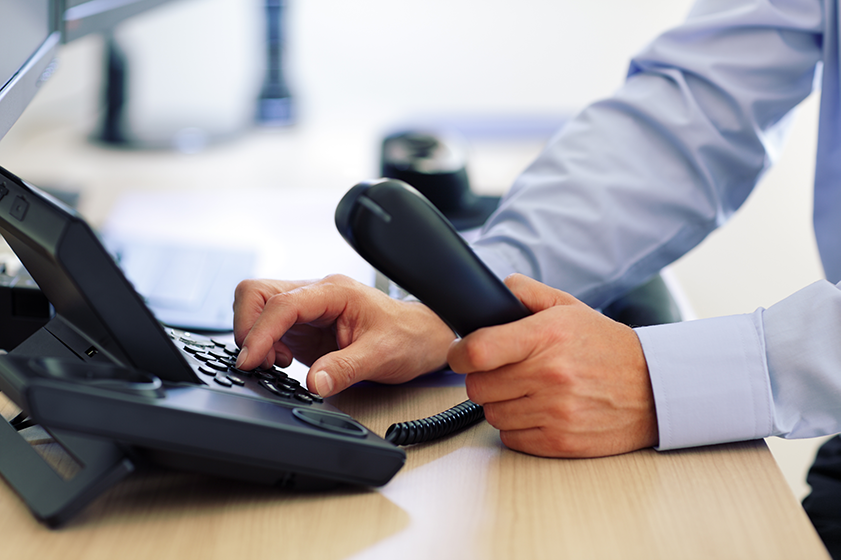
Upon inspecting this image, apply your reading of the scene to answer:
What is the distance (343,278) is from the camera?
1.76 feet

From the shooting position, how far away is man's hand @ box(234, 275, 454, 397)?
0.47 m

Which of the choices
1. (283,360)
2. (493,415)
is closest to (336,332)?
(283,360)

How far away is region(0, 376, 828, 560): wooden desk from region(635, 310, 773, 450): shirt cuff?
0.8 inches

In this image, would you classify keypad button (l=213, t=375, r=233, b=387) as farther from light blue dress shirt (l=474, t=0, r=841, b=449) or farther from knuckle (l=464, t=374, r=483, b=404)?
light blue dress shirt (l=474, t=0, r=841, b=449)

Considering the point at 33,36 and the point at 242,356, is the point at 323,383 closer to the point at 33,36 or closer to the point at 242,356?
the point at 242,356

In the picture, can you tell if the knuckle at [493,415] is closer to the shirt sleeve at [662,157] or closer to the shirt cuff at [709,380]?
the shirt cuff at [709,380]

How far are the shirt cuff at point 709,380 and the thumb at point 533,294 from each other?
63mm

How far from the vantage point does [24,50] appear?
558mm

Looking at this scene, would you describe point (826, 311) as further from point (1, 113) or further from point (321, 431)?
point (1, 113)

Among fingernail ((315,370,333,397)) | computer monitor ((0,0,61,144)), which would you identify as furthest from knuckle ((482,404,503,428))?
computer monitor ((0,0,61,144))

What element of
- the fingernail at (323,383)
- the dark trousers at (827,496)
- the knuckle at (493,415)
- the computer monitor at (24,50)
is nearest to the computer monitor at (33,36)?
the computer monitor at (24,50)

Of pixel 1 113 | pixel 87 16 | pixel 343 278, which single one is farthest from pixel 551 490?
pixel 87 16

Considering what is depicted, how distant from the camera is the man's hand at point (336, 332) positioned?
1.54 ft

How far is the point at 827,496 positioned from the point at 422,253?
0.64 metres
